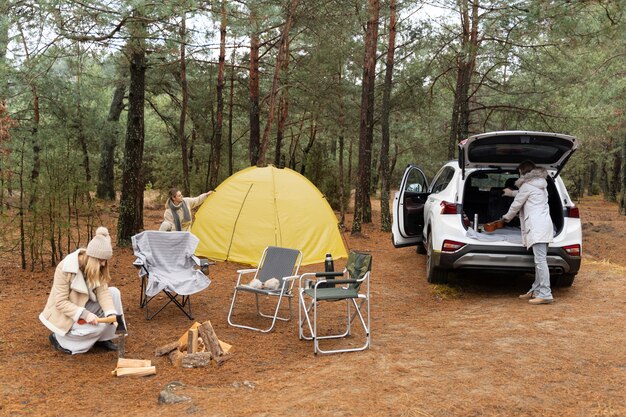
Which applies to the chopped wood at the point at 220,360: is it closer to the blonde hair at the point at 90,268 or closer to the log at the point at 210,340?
the log at the point at 210,340

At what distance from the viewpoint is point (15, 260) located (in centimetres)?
913

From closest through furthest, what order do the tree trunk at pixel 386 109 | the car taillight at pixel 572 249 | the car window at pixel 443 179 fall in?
the car taillight at pixel 572 249
the car window at pixel 443 179
the tree trunk at pixel 386 109

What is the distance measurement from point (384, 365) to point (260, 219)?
5658mm

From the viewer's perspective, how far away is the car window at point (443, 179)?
7818 millimetres

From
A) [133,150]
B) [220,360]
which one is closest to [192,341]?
[220,360]

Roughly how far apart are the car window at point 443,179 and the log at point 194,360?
4.39 meters

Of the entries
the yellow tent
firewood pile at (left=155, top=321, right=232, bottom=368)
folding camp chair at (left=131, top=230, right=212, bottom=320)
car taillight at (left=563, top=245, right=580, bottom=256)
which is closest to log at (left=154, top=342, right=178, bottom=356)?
firewood pile at (left=155, top=321, right=232, bottom=368)

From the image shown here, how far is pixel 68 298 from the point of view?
4.82 meters

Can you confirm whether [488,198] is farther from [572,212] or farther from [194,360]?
[194,360]

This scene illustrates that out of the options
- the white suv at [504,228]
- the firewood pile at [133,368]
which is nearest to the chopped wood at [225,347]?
the firewood pile at [133,368]

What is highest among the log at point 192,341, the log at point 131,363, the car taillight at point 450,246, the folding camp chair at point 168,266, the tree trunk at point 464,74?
the tree trunk at point 464,74

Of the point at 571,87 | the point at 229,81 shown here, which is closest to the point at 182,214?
the point at 571,87

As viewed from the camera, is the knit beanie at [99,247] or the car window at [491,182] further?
the car window at [491,182]

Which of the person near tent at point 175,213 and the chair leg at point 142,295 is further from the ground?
the person near tent at point 175,213
